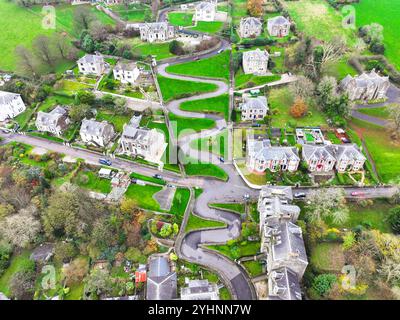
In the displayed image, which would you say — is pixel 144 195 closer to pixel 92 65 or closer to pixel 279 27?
pixel 92 65

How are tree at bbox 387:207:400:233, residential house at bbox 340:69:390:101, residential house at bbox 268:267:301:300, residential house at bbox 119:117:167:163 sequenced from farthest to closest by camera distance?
1. residential house at bbox 340:69:390:101
2. residential house at bbox 119:117:167:163
3. tree at bbox 387:207:400:233
4. residential house at bbox 268:267:301:300

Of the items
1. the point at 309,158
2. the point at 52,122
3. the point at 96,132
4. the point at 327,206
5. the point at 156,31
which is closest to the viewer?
→ the point at 327,206

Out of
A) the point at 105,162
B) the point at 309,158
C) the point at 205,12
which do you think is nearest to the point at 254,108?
the point at 309,158

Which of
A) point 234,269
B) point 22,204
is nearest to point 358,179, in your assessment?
point 234,269

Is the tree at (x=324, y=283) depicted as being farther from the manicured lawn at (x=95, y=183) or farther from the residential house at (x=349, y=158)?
the manicured lawn at (x=95, y=183)

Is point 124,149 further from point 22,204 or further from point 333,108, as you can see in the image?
point 333,108

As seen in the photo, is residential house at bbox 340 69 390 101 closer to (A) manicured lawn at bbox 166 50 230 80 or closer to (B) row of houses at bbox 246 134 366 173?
(B) row of houses at bbox 246 134 366 173

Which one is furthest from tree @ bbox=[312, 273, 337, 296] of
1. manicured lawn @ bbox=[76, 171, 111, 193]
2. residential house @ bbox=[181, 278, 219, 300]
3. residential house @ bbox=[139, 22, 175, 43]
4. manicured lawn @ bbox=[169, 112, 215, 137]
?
residential house @ bbox=[139, 22, 175, 43]
